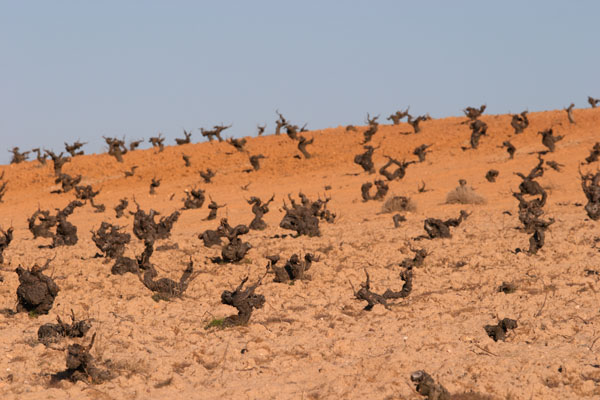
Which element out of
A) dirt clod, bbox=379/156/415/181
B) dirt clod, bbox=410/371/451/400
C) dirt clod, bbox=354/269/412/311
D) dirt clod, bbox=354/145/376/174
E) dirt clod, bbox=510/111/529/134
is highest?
dirt clod, bbox=510/111/529/134

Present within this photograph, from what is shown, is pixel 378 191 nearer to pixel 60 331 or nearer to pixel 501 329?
pixel 501 329

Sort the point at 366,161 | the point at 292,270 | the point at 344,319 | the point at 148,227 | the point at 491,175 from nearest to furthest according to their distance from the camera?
the point at 344,319, the point at 292,270, the point at 148,227, the point at 491,175, the point at 366,161

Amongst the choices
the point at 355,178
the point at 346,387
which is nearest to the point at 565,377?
the point at 346,387

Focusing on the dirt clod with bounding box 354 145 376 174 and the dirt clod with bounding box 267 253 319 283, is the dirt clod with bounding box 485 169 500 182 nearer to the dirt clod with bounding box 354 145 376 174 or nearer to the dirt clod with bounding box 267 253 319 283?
the dirt clod with bounding box 354 145 376 174

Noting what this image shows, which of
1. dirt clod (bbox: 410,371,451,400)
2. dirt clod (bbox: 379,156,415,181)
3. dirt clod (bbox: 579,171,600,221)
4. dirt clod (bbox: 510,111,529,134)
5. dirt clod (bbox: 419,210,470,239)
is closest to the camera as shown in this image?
dirt clod (bbox: 410,371,451,400)

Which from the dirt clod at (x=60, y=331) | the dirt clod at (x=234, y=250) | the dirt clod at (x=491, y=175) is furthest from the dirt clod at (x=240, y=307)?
the dirt clod at (x=491, y=175)

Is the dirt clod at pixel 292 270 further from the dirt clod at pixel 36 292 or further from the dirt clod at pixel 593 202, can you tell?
the dirt clod at pixel 593 202

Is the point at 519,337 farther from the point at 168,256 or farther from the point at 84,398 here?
the point at 168,256

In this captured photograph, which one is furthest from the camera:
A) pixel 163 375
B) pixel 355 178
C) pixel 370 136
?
pixel 370 136

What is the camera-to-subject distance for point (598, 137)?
34031mm

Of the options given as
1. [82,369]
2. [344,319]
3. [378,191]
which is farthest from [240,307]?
[378,191]

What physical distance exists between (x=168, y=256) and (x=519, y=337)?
7813 mm

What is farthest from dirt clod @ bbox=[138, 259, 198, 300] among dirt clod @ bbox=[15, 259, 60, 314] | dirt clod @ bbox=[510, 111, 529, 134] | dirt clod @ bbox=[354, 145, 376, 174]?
dirt clod @ bbox=[510, 111, 529, 134]

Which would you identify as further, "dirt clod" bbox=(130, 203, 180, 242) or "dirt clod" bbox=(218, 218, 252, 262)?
"dirt clod" bbox=(130, 203, 180, 242)
